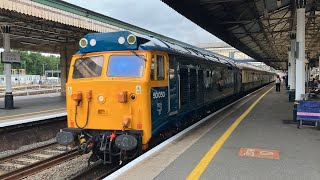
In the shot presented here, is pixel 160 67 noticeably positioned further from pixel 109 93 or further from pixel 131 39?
pixel 109 93

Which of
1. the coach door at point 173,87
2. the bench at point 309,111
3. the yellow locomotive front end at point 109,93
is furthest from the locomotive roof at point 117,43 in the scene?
the bench at point 309,111

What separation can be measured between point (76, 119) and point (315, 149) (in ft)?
17.3

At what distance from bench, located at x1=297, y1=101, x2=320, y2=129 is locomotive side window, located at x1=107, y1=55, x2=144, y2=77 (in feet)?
18.0

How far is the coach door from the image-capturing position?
862 centimetres

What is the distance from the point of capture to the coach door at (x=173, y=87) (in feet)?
28.3

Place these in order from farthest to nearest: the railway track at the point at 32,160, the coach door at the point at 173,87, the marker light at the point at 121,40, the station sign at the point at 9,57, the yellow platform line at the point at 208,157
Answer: the station sign at the point at 9,57
the coach door at the point at 173,87
the railway track at the point at 32,160
the marker light at the point at 121,40
the yellow platform line at the point at 208,157

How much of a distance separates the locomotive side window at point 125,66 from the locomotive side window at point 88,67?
0.93 ft

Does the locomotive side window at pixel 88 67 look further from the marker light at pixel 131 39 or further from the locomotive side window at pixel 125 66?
the marker light at pixel 131 39

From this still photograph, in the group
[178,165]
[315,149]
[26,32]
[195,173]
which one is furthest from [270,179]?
[26,32]

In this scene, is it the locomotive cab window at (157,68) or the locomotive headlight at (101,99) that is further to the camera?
the locomotive cab window at (157,68)

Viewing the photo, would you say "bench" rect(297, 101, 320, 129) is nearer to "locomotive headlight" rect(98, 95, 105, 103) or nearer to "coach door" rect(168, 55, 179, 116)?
"coach door" rect(168, 55, 179, 116)

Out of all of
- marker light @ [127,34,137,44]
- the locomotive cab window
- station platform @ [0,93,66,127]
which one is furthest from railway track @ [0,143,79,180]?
marker light @ [127,34,137,44]

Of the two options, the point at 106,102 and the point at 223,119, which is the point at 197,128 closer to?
the point at 223,119

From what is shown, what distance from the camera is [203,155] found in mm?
6969
